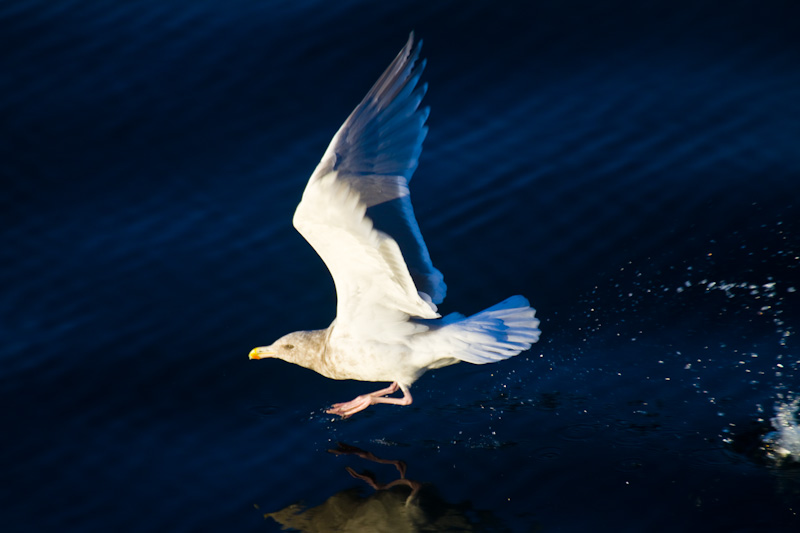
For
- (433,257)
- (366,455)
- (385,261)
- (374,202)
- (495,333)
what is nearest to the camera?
(385,261)

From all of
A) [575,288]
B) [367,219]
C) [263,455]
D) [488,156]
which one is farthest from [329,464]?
[488,156]

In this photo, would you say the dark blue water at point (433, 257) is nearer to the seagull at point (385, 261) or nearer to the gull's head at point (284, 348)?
the gull's head at point (284, 348)

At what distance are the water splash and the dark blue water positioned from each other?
102 millimetres

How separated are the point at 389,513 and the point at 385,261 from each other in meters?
1.40

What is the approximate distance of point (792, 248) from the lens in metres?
6.79

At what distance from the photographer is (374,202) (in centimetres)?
542

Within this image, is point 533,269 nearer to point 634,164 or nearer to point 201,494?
point 634,164

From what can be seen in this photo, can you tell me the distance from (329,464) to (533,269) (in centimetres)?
227

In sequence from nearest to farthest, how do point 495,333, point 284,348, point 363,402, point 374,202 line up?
point 374,202, point 495,333, point 363,402, point 284,348

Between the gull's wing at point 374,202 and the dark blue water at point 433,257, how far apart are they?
3.32 feet

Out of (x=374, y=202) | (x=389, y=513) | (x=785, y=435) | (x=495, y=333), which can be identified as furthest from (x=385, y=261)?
(x=785, y=435)

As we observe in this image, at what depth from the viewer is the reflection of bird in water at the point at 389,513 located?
5152 millimetres

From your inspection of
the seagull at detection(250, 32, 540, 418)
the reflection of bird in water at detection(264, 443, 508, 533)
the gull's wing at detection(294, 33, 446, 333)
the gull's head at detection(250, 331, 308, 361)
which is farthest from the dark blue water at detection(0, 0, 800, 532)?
the gull's wing at detection(294, 33, 446, 333)

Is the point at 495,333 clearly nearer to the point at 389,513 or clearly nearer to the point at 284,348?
the point at 389,513
